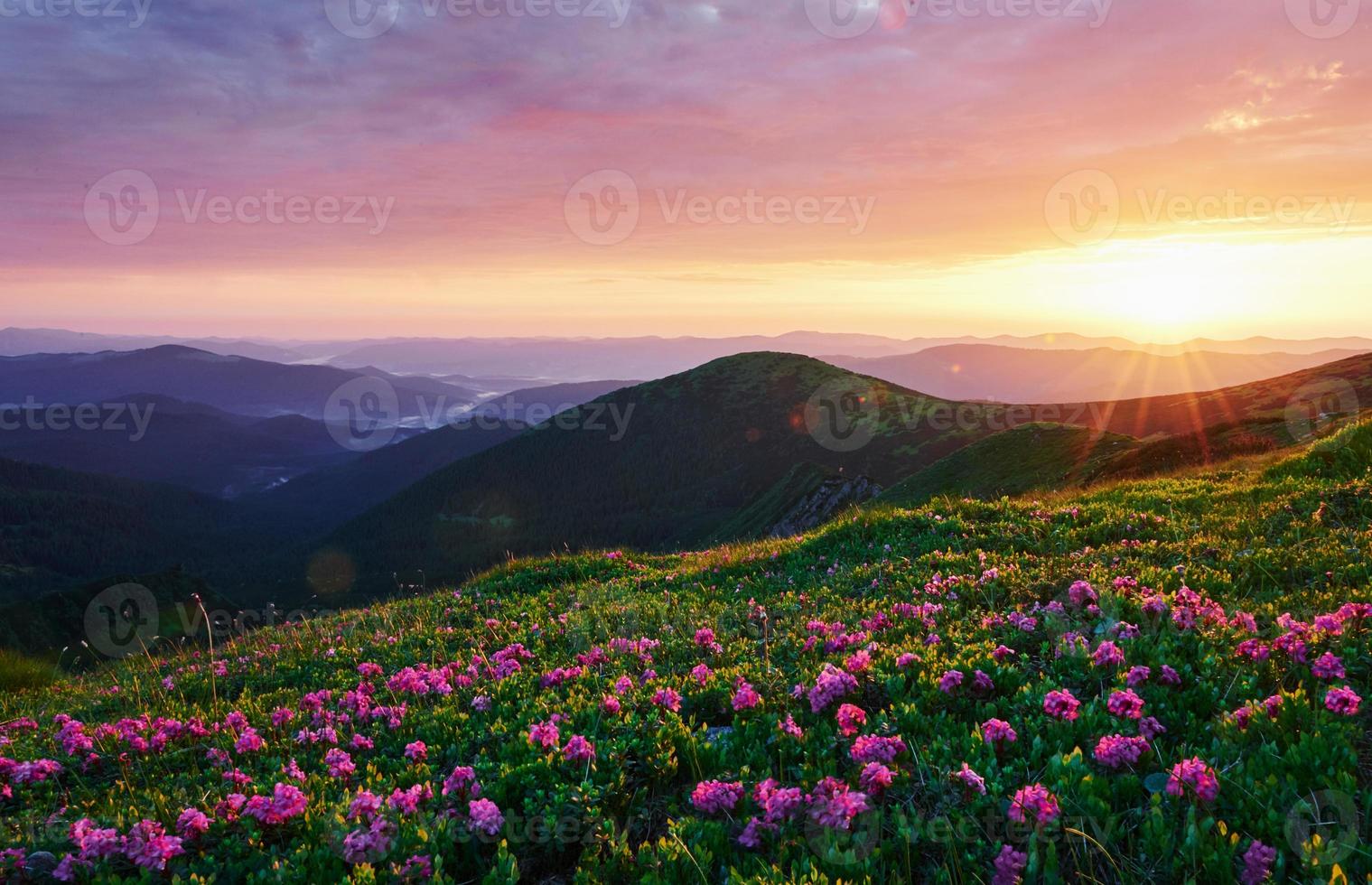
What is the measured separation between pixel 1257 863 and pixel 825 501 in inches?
3006

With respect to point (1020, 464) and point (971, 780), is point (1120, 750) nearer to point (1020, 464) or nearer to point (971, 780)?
point (971, 780)

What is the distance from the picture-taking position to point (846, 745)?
18.1 ft

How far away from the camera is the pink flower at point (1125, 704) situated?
5.14 meters

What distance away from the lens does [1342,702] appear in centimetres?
470

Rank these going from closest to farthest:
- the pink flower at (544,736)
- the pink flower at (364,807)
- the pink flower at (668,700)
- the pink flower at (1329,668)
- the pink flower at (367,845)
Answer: the pink flower at (367,845), the pink flower at (364,807), the pink flower at (1329,668), the pink flower at (544,736), the pink flower at (668,700)

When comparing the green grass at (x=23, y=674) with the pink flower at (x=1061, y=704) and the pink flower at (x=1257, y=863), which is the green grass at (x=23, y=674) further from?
the pink flower at (x=1257, y=863)

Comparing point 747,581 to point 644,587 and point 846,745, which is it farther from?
point 846,745

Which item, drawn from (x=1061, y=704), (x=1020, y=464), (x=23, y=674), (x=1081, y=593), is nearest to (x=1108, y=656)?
(x=1061, y=704)

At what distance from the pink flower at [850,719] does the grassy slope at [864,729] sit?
4.9 inches

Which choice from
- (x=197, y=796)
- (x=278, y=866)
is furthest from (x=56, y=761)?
(x=278, y=866)

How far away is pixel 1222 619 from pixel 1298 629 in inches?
23.0

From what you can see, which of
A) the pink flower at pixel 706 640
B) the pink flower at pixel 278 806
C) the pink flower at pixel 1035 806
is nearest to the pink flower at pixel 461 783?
the pink flower at pixel 278 806

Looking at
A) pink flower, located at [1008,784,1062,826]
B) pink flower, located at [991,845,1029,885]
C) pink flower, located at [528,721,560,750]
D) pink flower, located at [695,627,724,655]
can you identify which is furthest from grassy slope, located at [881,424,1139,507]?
pink flower, located at [991,845,1029,885]

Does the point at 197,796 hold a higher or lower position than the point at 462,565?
higher
